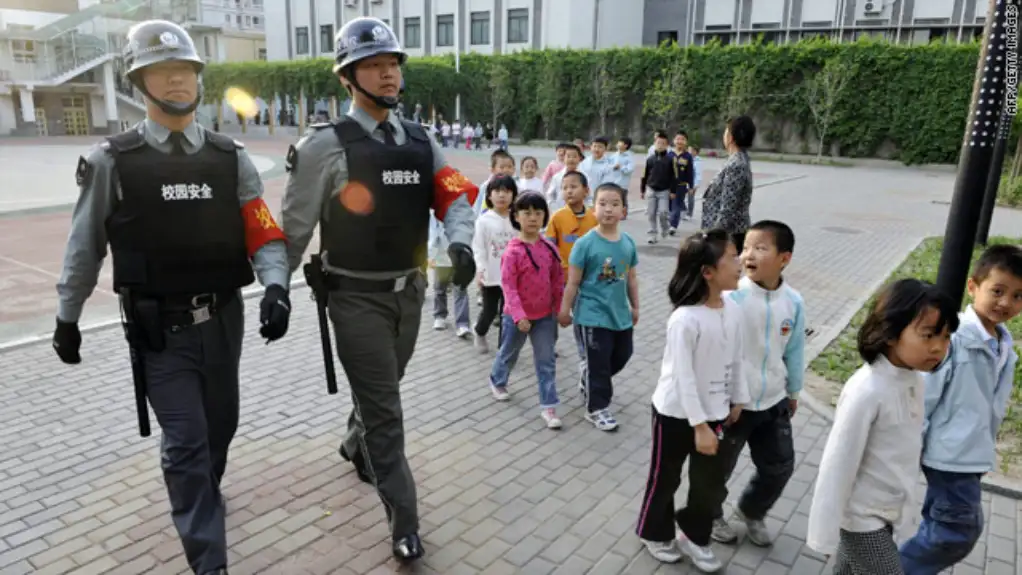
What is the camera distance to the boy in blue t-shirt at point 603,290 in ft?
15.4

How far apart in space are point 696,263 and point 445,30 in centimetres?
5156

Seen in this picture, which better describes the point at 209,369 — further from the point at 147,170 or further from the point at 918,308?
the point at 918,308

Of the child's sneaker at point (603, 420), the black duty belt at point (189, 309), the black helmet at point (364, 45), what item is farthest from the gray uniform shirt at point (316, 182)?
the child's sneaker at point (603, 420)

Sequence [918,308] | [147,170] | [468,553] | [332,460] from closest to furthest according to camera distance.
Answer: [918,308] < [147,170] < [468,553] < [332,460]

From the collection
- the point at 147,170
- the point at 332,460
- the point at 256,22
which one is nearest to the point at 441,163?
the point at 147,170

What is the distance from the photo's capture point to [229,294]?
3.30 metres

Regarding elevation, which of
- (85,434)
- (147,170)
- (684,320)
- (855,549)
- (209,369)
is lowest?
(85,434)

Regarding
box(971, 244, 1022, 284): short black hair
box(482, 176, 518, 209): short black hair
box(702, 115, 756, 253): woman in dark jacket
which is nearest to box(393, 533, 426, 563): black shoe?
box(971, 244, 1022, 284): short black hair

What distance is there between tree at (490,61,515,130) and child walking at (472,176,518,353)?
3808cm

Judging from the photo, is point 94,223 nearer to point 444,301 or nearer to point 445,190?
point 445,190

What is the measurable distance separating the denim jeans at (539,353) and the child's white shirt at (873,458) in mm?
2538

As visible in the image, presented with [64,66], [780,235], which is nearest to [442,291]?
[780,235]

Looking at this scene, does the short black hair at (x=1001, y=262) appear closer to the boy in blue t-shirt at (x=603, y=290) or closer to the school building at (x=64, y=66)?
the boy in blue t-shirt at (x=603, y=290)

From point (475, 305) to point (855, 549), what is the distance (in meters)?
5.85
